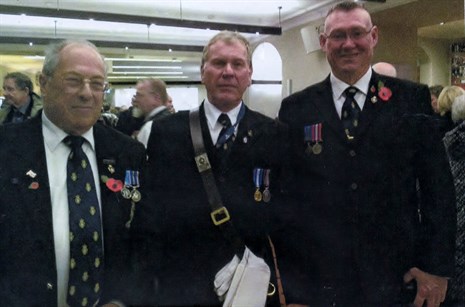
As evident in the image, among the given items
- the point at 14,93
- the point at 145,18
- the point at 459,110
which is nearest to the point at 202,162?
the point at 459,110

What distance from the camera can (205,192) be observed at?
1.15 metres

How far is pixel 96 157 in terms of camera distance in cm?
110

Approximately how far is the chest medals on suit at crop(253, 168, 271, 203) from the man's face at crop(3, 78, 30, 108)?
0.94 metres

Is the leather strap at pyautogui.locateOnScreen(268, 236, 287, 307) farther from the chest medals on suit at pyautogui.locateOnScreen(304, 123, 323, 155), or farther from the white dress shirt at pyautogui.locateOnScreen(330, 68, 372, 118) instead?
the white dress shirt at pyautogui.locateOnScreen(330, 68, 372, 118)

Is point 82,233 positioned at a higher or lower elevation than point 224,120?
lower

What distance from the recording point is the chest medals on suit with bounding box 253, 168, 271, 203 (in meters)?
1.18

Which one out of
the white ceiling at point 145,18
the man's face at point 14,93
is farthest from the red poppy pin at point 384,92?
the white ceiling at point 145,18

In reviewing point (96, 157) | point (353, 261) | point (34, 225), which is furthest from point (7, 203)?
point (353, 261)

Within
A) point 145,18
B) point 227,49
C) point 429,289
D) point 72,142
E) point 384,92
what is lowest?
point 429,289

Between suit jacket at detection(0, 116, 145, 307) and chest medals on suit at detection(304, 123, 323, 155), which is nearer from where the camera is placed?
suit jacket at detection(0, 116, 145, 307)

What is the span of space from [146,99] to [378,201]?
1.41 metres

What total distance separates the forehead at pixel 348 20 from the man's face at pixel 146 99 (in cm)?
121

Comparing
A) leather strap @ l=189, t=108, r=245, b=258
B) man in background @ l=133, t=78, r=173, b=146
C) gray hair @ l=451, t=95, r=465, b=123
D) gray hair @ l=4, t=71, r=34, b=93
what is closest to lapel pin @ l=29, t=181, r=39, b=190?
leather strap @ l=189, t=108, r=245, b=258

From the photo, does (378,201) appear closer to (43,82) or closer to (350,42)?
(350,42)
